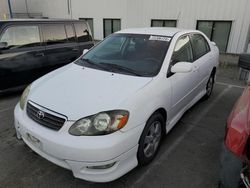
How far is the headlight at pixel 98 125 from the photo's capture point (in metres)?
A: 2.04

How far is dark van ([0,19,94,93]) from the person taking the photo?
4.52m

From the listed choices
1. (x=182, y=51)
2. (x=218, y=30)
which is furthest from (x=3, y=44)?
(x=218, y=30)

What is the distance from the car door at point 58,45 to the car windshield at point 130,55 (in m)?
2.06

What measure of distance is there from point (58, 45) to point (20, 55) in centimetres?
100

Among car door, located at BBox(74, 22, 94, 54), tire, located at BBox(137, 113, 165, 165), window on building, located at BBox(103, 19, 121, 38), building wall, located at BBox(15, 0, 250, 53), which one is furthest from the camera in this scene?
window on building, located at BBox(103, 19, 121, 38)

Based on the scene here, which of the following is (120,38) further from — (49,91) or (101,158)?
(101,158)

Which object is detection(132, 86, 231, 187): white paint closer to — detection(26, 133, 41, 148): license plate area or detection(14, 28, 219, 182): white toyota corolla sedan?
detection(14, 28, 219, 182): white toyota corolla sedan

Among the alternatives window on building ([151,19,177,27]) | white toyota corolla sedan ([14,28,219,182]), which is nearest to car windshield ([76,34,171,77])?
white toyota corolla sedan ([14,28,219,182])

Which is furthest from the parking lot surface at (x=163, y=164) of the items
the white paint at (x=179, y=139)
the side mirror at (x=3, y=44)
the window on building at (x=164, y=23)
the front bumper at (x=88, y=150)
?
the window on building at (x=164, y=23)

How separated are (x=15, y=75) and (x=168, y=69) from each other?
3510 millimetres

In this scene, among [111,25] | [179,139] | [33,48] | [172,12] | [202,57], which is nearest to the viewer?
[179,139]

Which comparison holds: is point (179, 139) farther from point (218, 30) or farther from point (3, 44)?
point (218, 30)

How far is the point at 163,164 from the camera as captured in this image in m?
2.74

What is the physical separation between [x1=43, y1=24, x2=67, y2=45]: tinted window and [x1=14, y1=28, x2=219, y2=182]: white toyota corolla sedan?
7.27 feet
